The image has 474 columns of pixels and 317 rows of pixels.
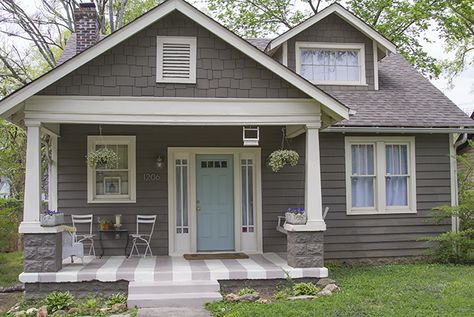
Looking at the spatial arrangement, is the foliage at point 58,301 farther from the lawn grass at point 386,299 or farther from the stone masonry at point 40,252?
the lawn grass at point 386,299

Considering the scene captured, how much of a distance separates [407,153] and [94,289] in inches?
270

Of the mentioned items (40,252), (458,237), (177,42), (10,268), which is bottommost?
(10,268)

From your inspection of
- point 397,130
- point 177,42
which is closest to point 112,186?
point 177,42

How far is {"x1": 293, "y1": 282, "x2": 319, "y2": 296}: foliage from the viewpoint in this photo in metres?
8.27

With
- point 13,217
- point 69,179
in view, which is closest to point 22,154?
point 13,217

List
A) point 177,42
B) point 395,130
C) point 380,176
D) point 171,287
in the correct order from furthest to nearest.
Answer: point 380,176 → point 395,130 → point 177,42 → point 171,287

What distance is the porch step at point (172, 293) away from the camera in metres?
7.70

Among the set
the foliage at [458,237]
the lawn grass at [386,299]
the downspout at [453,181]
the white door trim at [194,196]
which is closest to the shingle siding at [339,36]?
the downspout at [453,181]

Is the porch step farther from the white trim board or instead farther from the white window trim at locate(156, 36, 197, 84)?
the white window trim at locate(156, 36, 197, 84)

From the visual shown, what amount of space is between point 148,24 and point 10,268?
6.61m

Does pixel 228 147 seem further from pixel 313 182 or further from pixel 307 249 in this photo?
pixel 307 249

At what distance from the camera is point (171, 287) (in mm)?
8141

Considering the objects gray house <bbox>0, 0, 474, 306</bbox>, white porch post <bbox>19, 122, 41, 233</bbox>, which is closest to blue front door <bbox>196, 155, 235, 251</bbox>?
gray house <bbox>0, 0, 474, 306</bbox>

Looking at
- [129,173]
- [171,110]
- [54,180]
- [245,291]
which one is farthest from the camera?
[129,173]
